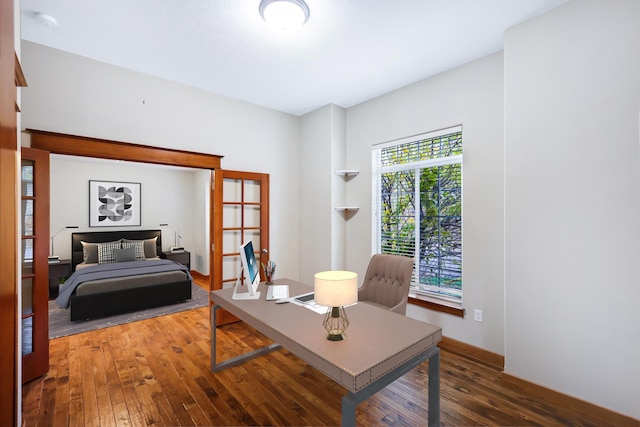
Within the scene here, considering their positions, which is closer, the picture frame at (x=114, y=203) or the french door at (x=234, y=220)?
the french door at (x=234, y=220)

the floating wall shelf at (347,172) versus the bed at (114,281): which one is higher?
the floating wall shelf at (347,172)

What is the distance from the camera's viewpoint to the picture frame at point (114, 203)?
599 cm

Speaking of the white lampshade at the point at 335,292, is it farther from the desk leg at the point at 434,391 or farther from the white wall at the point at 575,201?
the white wall at the point at 575,201

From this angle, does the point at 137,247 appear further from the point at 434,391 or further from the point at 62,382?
the point at 434,391

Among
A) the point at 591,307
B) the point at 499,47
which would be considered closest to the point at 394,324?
the point at 591,307

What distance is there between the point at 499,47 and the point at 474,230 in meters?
1.66

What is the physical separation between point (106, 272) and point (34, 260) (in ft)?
7.24

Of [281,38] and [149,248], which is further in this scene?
[149,248]

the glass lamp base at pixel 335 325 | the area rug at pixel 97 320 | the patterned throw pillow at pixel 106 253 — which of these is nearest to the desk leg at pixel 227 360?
the glass lamp base at pixel 335 325

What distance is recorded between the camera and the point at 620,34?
6.23 feet

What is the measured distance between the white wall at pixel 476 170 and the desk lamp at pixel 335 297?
1.78 m

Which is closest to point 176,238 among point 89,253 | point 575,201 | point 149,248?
point 149,248

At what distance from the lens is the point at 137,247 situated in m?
6.04

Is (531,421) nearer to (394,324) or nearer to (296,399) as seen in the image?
(394,324)
